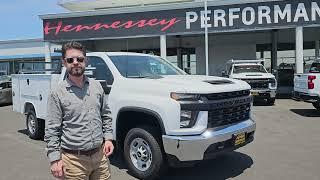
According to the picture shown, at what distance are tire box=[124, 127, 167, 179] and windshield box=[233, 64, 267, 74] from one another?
13.2m

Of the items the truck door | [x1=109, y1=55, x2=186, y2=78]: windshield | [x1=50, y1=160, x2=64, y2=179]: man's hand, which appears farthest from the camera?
[x1=109, y1=55, x2=186, y2=78]: windshield

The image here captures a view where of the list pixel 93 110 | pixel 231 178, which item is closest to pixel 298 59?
pixel 231 178

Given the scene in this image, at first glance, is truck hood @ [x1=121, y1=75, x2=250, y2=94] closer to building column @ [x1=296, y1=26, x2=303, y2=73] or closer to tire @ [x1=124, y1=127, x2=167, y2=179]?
tire @ [x1=124, y1=127, x2=167, y2=179]

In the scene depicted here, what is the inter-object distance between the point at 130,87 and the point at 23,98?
4.99 metres

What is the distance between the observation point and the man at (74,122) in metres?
3.69

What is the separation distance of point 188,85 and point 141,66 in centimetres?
164

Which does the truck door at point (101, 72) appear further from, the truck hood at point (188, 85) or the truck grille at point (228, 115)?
the truck grille at point (228, 115)

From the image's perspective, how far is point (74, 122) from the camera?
3.73 metres

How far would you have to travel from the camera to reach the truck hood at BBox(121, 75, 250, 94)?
5.98m

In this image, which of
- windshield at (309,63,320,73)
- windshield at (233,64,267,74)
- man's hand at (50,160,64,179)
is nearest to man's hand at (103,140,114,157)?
man's hand at (50,160,64,179)

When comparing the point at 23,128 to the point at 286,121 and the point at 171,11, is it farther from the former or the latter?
the point at 171,11

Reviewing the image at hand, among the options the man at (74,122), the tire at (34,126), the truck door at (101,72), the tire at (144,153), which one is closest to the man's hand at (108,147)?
the man at (74,122)

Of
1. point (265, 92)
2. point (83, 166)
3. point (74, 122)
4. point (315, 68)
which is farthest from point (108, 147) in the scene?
point (265, 92)

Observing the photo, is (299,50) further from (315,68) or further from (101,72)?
(101,72)
